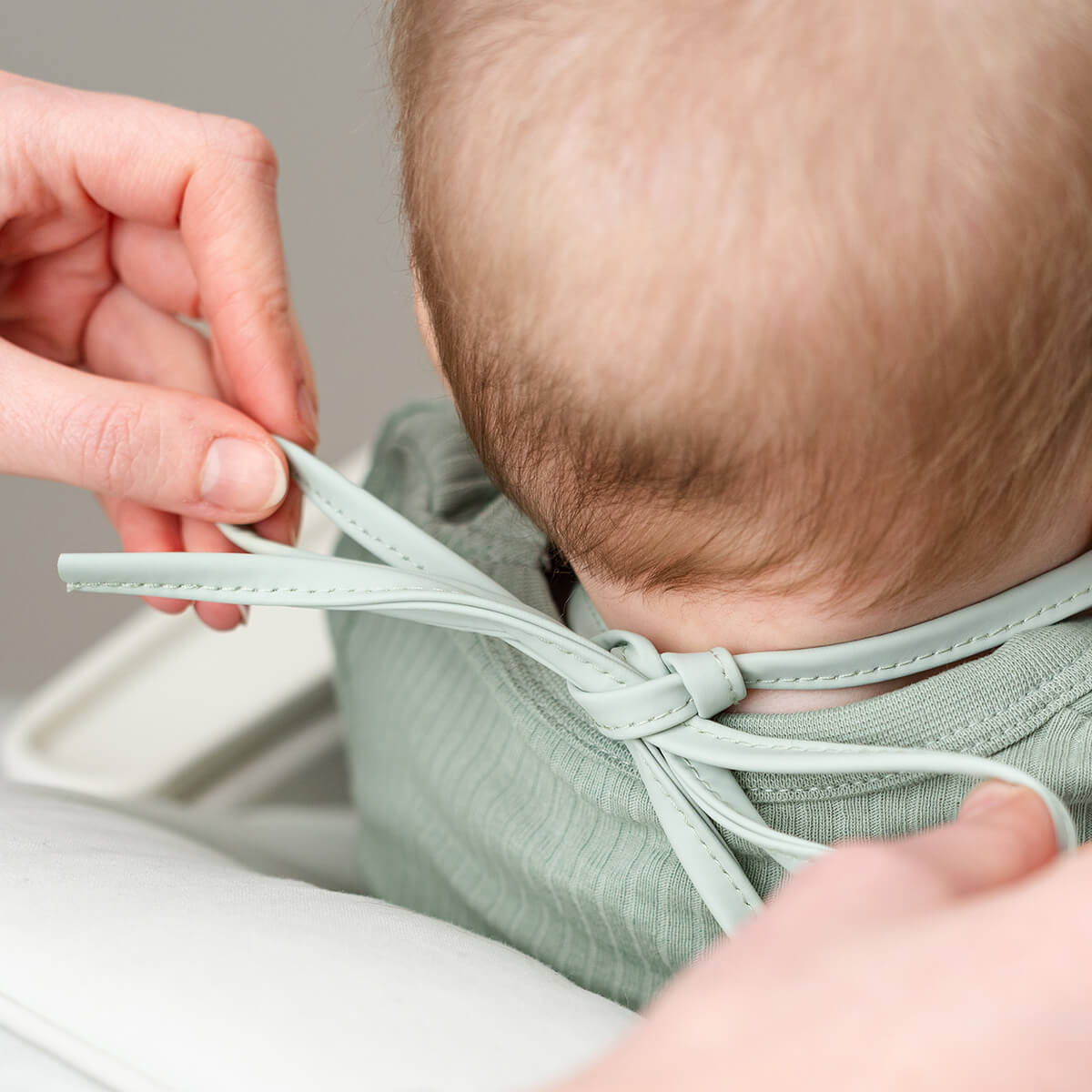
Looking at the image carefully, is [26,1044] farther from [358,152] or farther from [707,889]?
[358,152]

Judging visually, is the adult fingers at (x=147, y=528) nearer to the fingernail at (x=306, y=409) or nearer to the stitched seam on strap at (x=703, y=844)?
the fingernail at (x=306, y=409)

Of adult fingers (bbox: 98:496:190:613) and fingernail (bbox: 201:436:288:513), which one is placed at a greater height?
fingernail (bbox: 201:436:288:513)

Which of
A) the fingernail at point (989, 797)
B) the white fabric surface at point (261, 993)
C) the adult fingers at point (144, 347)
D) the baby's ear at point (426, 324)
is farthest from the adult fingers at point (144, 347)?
the fingernail at point (989, 797)

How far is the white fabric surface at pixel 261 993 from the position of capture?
1.08 ft

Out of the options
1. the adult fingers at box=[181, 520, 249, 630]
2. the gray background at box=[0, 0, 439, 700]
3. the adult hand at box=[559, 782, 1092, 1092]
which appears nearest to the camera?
the adult hand at box=[559, 782, 1092, 1092]

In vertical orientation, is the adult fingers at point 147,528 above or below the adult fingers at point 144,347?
below

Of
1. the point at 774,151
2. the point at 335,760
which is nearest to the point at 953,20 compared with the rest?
the point at 774,151

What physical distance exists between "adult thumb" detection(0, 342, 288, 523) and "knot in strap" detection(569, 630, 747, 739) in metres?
0.21

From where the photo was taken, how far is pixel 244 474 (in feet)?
1.79

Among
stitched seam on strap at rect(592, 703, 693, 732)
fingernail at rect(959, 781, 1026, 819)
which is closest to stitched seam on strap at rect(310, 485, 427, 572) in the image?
stitched seam on strap at rect(592, 703, 693, 732)

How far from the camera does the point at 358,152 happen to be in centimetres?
132

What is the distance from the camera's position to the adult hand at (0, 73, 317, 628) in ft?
1.80

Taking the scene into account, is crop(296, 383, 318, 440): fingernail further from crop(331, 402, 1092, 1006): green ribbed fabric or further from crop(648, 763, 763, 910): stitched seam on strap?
crop(648, 763, 763, 910): stitched seam on strap

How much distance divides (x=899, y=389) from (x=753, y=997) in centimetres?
18
